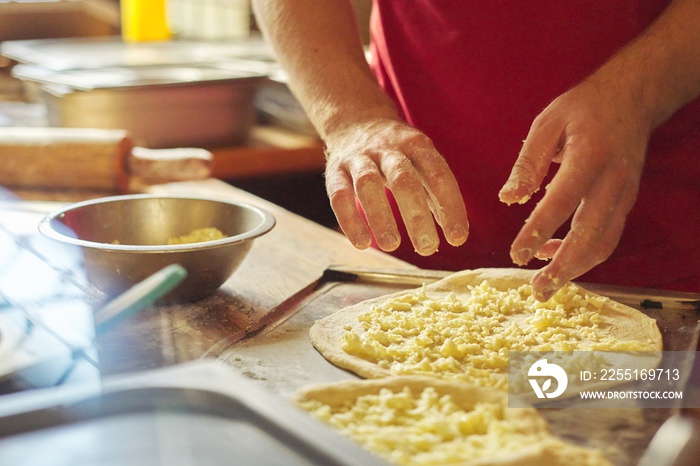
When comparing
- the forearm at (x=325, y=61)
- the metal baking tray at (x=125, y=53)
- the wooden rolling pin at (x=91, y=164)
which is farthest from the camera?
the metal baking tray at (x=125, y=53)

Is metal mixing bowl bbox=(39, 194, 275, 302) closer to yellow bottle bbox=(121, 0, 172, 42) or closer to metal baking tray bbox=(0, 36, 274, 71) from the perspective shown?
metal baking tray bbox=(0, 36, 274, 71)

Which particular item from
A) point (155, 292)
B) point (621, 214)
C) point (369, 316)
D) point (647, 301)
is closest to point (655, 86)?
point (621, 214)

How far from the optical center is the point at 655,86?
53.2 inches

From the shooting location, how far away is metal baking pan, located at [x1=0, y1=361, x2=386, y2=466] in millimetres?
676

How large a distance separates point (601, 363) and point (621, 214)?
229mm

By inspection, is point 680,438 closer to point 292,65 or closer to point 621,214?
point 621,214

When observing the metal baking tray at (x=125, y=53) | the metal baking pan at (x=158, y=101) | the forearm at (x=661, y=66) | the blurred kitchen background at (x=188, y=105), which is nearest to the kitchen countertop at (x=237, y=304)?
the forearm at (x=661, y=66)

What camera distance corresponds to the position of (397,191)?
128 cm

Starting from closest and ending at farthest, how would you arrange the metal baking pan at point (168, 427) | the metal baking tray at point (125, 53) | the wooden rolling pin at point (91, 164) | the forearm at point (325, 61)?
1. the metal baking pan at point (168, 427)
2. the forearm at point (325, 61)
3. the wooden rolling pin at point (91, 164)
4. the metal baking tray at point (125, 53)

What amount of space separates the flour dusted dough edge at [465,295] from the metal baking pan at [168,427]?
0.42 meters

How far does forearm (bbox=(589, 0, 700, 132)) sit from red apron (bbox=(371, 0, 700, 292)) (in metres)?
0.18

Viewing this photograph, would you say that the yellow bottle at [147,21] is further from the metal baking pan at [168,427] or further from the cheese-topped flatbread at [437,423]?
the metal baking pan at [168,427]

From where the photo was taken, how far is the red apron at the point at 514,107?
162cm

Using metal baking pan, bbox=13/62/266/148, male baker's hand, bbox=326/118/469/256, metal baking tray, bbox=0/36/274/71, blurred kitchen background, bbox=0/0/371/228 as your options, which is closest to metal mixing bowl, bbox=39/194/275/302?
male baker's hand, bbox=326/118/469/256
